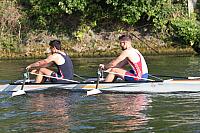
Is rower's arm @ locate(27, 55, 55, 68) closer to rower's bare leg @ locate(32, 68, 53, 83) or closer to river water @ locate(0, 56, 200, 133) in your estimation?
rower's bare leg @ locate(32, 68, 53, 83)

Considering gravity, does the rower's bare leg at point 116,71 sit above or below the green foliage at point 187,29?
below

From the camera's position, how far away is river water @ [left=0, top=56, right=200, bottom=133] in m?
9.20

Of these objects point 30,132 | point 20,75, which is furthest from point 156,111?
point 20,75

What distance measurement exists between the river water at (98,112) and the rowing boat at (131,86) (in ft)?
0.65

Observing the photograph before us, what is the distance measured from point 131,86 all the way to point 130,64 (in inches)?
28.3

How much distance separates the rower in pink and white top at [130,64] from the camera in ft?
44.8

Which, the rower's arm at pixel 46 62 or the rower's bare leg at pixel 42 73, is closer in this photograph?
the rower's arm at pixel 46 62

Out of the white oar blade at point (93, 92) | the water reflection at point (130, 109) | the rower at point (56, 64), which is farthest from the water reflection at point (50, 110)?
the water reflection at point (130, 109)

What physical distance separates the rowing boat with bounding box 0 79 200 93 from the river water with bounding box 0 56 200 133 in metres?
0.20

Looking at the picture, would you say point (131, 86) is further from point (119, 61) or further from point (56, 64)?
point (56, 64)

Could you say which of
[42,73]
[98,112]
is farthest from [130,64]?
[98,112]

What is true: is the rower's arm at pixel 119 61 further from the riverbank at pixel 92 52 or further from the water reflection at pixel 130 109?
the riverbank at pixel 92 52

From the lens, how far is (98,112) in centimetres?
1072

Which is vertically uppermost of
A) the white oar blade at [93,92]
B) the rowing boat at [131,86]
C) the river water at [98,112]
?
the rowing boat at [131,86]
